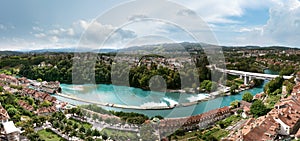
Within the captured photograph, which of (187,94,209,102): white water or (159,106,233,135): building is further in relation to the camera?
(187,94,209,102): white water

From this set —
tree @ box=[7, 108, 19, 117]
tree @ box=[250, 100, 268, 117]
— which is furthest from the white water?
tree @ box=[7, 108, 19, 117]

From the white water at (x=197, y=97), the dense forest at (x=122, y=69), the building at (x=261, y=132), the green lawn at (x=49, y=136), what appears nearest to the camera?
the building at (x=261, y=132)

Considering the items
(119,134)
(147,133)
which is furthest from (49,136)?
(147,133)

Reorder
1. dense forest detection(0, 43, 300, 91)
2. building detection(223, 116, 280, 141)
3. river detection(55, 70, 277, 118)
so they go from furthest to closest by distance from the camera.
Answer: river detection(55, 70, 277, 118), dense forest detection(0, 43, 300, 91), building detection(223, 116, 280, 141)

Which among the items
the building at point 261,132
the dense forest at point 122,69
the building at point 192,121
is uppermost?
the dense forest at point 122,69

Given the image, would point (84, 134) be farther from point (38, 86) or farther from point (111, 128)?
point (38, 86)

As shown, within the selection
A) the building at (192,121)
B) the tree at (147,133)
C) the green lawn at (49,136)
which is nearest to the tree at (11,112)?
the green lawn at (49,136)

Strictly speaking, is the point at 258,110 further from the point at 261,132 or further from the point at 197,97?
the point at 197,97

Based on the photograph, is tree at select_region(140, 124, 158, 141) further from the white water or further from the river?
the white water

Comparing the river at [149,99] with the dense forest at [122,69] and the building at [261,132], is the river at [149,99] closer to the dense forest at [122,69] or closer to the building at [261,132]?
the dense forest at [122,69]

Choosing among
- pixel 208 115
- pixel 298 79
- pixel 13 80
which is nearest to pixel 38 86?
pixel 13 80

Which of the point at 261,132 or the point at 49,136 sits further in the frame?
Result: the point at 49,136

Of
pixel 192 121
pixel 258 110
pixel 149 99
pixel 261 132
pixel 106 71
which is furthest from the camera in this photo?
pixel 106 71
